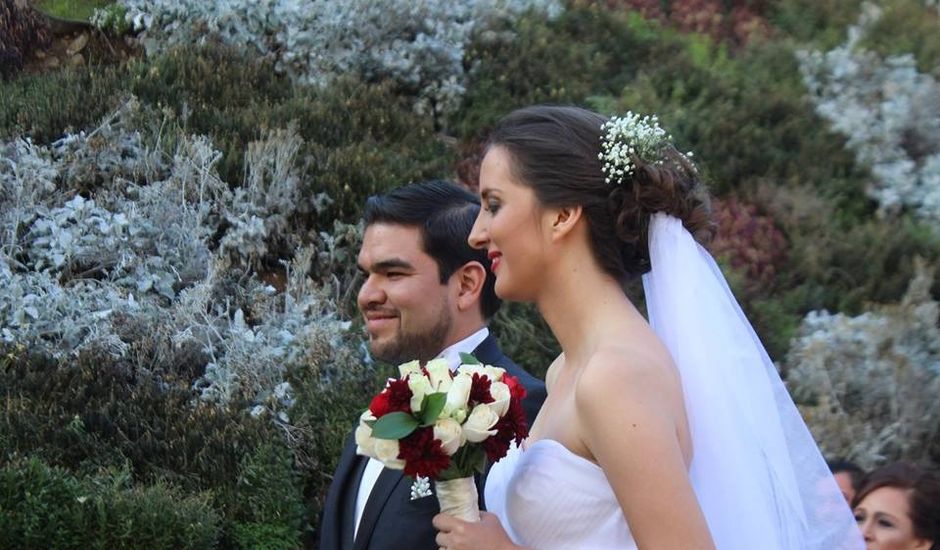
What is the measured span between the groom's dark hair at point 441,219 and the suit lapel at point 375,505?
2.34 ft

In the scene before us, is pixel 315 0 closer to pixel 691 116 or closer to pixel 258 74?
pixel 258 74

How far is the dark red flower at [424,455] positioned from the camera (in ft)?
10.3

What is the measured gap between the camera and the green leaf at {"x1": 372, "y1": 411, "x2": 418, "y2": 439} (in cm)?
314

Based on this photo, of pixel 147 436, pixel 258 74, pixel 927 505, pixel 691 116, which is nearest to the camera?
pixel 927 505

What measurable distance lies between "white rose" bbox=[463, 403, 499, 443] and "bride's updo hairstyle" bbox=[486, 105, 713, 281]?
17.1 inches

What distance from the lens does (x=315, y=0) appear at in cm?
959

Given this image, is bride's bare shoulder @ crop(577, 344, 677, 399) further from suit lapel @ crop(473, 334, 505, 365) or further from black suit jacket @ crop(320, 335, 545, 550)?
suit lapel @ crop(473, 334, 505, 365)

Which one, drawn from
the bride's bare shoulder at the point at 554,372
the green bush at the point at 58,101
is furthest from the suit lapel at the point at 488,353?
the green bush at the point at 58,101

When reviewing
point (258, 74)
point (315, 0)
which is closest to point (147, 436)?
point (258, 74)

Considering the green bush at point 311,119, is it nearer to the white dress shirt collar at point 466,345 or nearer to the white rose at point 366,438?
the white dress shirt collar at point 466,345

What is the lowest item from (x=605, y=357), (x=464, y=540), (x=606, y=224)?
(x=464, y=540)

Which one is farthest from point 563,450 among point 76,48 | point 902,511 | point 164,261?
point 76,48

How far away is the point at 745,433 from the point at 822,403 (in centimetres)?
382

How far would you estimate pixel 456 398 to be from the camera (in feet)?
10.5
